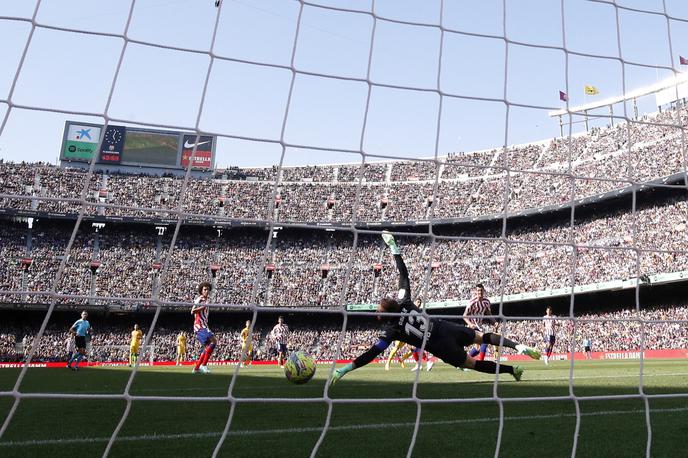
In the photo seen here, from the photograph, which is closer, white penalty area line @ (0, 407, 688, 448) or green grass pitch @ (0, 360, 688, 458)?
green grass pitch @ (0, 360, 688, 458)

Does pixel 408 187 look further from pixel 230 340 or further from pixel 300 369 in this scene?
pixel 300 369

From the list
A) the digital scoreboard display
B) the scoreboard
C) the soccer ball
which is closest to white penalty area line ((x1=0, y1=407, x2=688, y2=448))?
the soccer ball

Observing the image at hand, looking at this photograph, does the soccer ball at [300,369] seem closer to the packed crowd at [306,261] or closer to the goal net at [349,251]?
the goal net at [349,251]

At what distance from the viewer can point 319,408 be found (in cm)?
609

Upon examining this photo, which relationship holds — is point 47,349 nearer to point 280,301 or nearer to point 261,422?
point 280,301

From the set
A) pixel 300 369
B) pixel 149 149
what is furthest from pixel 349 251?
pixel 300 369

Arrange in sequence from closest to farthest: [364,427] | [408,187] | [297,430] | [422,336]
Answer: [297,430]
[364,427]
[422,336]
[408,187]

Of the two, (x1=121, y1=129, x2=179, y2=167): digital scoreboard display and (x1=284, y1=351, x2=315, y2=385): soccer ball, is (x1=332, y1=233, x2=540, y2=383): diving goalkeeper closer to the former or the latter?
(x1=284, y1=351, x2=315, y2=385): soccer ball

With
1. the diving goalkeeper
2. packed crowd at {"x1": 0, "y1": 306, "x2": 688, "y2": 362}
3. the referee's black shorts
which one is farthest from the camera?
packed crowd at {"x1": 0, "y1": 306, "x2": 688, "y2": 362}

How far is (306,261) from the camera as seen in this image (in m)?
29.9

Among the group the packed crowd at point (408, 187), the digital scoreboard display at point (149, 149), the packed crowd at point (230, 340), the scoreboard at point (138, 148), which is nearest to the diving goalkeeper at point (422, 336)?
the packed crowd at point (408, 187)

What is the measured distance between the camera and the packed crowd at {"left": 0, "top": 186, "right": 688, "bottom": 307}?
2588cm

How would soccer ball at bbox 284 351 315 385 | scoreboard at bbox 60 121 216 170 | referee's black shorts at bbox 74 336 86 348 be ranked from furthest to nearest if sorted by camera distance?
scoreboard at bbox 60 121 216 170
referee's black shorts at bbox 74 336 86 348
soccer ball at bbox 284 351 315 385

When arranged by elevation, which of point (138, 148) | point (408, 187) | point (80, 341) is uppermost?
point (138, 148)
